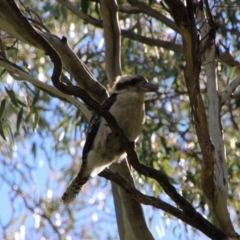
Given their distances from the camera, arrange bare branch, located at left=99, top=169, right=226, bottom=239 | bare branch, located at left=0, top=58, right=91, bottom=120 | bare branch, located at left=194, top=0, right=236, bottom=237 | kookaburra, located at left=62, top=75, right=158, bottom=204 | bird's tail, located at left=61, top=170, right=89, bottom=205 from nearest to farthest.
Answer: bare branch, located at left=99, top=169, right=226, bottom=239 < bare branch, located at left=194, top=0, right=236, bottom=237 < kookaburra, located at left=62, top=75, right=158, bottom=204 < bird's tail, located at left=61, top=170, right=89, bottom=205 < bare branch, located at left=0, top=58, right=91, bottom=120

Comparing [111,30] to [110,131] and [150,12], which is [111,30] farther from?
[150,12]

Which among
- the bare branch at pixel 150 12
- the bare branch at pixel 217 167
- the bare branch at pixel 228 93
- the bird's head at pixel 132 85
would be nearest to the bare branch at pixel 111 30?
the bird's head at pixel 132 85

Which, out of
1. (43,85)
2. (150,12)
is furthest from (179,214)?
(150,12)

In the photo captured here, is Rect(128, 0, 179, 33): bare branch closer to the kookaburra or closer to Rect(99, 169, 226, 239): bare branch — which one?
the kookaburra

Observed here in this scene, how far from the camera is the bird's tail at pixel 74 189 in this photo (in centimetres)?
418

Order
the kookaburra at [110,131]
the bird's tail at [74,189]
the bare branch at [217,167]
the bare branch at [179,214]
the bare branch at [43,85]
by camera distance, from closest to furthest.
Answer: the bare branch at [179,214] < the bare branch at [217,167] < the kookaburra at [110,131] < the bird's tail at [74,189] < the bare branch at [43,85]

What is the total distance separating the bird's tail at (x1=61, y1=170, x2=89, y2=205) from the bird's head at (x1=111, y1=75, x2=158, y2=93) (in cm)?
54

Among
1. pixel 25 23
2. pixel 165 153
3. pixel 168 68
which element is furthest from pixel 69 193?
pixel 168 68

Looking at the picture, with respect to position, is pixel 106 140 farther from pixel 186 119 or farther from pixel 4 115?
pixel 186 119

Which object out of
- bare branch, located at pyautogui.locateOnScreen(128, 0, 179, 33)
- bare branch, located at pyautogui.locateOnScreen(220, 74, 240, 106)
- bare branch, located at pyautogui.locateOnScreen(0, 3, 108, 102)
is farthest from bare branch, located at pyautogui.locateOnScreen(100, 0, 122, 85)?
bare branch, located at pyautogui.locateOnScreen(128, 0, 179, 33)

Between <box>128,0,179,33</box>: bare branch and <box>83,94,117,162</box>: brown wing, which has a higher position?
<box>128,0,179,33</box>: bare branch

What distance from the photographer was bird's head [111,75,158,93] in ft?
13.7

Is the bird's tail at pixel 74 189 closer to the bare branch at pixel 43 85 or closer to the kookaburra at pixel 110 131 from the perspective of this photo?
the kookaburra at pixel 110 131

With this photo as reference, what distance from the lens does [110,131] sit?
154 inches
